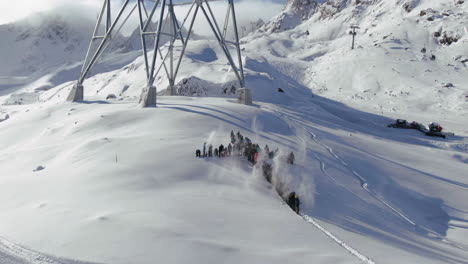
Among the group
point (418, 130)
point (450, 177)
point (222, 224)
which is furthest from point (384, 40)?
point (222, 224)

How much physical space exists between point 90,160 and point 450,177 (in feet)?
46.9

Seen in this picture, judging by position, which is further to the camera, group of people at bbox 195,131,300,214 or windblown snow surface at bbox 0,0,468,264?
group of people at bbox 195,131,300,214

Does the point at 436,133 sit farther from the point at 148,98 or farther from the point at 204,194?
the point at 204,194

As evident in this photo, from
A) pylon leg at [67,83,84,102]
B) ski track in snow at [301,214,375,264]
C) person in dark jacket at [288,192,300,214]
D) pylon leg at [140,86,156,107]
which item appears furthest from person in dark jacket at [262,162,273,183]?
pylon leg at [67,83,84,102]

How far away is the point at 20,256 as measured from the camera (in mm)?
5078

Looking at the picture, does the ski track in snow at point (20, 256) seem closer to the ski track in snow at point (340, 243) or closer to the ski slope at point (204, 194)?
the ski slope at point (204, 194)

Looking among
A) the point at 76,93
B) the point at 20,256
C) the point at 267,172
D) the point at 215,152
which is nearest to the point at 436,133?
the point at 267,172

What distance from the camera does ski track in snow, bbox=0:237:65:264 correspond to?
4977 mm

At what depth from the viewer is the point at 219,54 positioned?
51438 millimetres

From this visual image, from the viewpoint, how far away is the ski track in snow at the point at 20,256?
16.3 feet

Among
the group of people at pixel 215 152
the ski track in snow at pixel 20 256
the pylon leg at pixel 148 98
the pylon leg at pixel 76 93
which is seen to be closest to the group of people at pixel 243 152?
the group of people at pixel 215 152

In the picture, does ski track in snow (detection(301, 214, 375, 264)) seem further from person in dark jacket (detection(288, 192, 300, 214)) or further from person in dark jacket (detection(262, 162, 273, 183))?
person in dark jacket (detection(262, 162, 273, 183))

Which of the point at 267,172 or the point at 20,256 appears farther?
the point at 267,172

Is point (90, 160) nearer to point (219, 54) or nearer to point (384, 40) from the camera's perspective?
point (219, 54)
